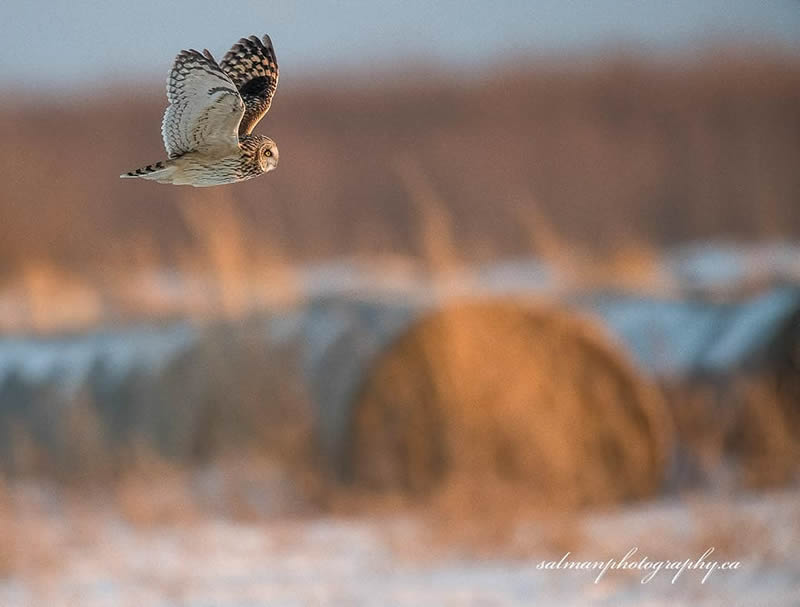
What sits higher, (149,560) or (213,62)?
(213,62)

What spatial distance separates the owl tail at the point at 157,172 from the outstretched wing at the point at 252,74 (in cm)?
18

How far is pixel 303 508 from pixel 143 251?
173 cm

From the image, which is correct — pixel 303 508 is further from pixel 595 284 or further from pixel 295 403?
pixel 595 284

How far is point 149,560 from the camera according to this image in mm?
6293

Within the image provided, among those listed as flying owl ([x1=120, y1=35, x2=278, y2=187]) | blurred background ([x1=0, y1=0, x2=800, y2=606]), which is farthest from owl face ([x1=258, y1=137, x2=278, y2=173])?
blurred background ([x1=0, y1=0, x2=800, y2=606])

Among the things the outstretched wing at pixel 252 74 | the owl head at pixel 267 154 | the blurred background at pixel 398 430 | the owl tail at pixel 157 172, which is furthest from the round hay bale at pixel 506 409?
the owl tail at pixel 157 172

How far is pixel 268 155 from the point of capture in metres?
1.27

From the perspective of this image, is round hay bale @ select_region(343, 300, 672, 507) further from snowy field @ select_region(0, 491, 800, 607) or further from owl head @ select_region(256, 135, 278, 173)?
owl head @ select_region(256, 135, 278, 173)

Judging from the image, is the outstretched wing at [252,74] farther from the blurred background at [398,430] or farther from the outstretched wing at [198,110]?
the blurred background at [398,430]

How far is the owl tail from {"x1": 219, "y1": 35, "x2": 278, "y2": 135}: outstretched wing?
181 mm

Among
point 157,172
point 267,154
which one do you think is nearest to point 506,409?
point 267,154

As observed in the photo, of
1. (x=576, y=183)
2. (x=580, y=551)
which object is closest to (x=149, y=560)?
(x=580, y=551)

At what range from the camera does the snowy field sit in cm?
551

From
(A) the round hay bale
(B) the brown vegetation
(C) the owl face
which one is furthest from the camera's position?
(B) the brown vegetation
